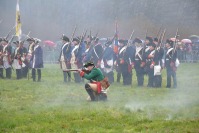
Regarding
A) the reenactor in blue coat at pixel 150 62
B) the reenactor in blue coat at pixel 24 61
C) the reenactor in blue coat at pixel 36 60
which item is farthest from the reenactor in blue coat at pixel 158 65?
the reenactor in blue coat at pixel 24 61

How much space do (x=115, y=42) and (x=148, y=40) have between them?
1814 mm

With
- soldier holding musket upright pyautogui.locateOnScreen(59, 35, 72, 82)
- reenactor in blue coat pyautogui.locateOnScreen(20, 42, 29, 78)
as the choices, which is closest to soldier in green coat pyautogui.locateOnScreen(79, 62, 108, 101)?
soldier holding musket upright pyautogui.locateOnScreen(59, 35, 72, 82)

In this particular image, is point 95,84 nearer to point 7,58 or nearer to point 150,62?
point 150,62

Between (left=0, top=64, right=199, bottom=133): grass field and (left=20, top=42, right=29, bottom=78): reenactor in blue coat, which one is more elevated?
(left=20, top=42, right=29, bottom=78): reenactor in blue coat

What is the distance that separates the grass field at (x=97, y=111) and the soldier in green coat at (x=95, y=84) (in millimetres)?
309

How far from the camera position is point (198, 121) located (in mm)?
9125

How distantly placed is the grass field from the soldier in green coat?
31cm

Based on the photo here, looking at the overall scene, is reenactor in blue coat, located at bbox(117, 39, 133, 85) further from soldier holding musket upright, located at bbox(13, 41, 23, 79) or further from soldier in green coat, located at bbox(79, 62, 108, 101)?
soldier in green coat, located at bbox(79, 62, 108, 101)

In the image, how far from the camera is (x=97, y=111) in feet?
34.2

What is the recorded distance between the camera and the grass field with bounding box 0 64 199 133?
344 inches

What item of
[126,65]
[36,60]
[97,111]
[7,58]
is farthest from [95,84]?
[7,58]

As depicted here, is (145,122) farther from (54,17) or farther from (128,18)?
(54,17)

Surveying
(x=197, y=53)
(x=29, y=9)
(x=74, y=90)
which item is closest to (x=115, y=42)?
(x=74, y=90)

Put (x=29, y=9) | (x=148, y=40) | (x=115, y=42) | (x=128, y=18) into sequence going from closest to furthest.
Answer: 1. (x=148, y=40)
2. (x=115, y=42)
3. (x=128, y=18)
4. (x=29, y=9)
